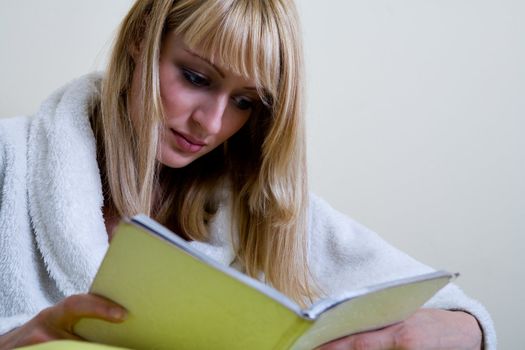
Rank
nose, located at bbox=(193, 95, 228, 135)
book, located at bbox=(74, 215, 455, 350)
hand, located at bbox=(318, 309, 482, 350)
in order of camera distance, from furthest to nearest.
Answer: nose, located at bbox=(193, 95, 228, 135)
hand, located at bbox=(318, 309, 482, 350)
book, located at bbox=(74, 215, 455, 350)

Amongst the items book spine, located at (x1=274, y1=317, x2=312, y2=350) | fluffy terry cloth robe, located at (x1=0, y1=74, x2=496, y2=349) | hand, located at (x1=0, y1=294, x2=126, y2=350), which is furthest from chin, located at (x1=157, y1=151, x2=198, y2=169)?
book spine, located at (x1=274, y1=317, x2=312, y2=350)

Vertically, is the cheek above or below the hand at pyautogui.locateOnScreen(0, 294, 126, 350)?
above

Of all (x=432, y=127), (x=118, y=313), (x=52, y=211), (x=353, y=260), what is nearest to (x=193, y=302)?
(x=118, y=313)

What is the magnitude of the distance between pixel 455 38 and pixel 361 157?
0.35 meters

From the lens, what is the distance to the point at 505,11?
4.07 feet

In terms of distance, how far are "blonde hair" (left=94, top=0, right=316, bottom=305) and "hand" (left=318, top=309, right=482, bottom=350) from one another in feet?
0.91

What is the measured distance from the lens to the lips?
2.87 feet

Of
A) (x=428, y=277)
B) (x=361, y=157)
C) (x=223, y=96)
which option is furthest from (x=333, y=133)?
(x=428, y=277)

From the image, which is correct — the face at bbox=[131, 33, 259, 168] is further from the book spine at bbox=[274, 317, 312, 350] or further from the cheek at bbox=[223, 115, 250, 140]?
the book spine at bbox=[274, 317, 312, 350]

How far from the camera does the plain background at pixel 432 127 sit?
48.8 inches

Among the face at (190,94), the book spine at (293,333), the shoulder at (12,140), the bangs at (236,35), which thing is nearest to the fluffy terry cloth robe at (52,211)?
the shoulder at (12,140)

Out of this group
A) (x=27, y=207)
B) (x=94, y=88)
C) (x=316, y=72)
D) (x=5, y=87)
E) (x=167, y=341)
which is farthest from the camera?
(x=316, y=72)

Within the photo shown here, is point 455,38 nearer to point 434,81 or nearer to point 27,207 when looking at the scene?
point 434,81

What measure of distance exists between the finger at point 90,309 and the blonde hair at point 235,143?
41 cm
